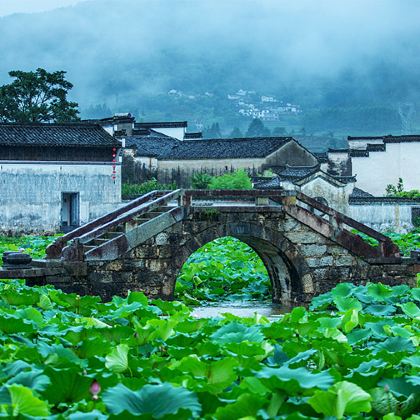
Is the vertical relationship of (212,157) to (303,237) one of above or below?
above

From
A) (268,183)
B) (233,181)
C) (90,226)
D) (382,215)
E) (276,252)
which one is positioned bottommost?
(276,252)

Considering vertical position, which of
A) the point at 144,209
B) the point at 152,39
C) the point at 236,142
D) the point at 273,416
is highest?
the point at 152,39

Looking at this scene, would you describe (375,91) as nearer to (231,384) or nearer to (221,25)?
(221,25)

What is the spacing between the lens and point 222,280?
18.8 meters

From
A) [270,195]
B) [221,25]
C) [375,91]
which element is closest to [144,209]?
[270,195]

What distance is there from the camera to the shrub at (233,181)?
42.9 metres

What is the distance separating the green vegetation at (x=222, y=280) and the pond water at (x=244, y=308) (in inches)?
17.6

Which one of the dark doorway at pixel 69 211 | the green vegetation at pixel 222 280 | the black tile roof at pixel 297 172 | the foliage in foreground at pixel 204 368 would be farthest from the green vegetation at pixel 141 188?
the foliage in foreground at pixel 204 368

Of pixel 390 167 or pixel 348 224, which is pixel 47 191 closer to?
pixel 390 167

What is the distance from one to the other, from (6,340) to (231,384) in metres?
1.78

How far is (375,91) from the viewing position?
470 feet

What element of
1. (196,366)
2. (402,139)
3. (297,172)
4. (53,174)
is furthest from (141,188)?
(196,366)

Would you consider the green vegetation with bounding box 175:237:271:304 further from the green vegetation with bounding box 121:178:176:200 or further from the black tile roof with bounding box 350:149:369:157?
the black tile roof with bounding box 350:149:369:157

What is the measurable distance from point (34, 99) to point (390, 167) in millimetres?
16894
